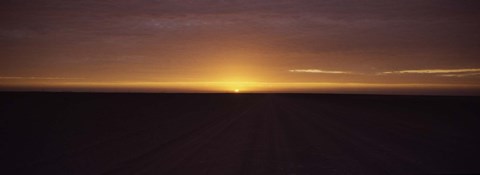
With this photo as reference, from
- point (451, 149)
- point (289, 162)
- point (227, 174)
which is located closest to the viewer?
point (227, 174)

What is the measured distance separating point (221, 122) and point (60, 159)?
7965 mm

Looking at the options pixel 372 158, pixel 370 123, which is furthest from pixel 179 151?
pixel 370 123

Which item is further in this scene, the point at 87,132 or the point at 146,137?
the point at 87,132

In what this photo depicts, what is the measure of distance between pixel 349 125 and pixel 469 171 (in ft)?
24.4

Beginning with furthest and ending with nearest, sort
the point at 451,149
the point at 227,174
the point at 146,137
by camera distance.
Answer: the point at 146,137 < the point at 451,149 < the point at 227,174

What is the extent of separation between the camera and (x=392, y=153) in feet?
30.1

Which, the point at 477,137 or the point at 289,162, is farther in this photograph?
the point at 477,137

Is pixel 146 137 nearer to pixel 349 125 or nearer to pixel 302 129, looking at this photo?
pixel 302 129

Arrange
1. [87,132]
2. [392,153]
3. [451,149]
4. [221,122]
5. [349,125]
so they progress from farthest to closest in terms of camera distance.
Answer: [221,122]
[349,125]
[87,132]
[451,149]
[392,153]

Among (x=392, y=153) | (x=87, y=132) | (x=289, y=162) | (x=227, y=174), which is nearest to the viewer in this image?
(x=227, y=174)

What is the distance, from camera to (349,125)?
14.9m

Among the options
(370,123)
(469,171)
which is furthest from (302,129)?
(469,171)

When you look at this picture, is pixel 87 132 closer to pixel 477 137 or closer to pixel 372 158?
pixel 372 158

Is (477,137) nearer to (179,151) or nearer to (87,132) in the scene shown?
(179,151)
